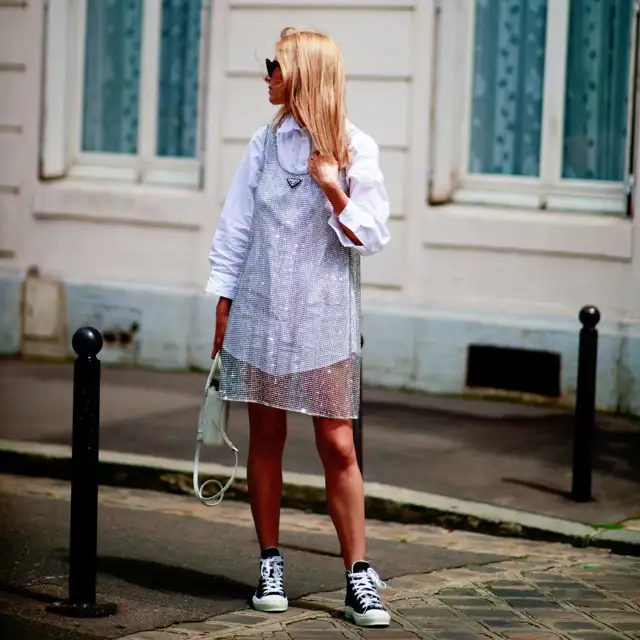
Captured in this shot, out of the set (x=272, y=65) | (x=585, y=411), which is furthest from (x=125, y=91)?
(x=272, y=65)

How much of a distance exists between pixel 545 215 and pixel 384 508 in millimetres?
3632

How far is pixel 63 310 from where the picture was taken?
11.6 meters

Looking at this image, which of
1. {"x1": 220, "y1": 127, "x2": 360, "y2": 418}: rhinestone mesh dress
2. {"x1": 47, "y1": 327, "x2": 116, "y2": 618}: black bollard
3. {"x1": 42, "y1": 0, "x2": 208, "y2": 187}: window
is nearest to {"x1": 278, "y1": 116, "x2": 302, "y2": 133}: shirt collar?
{"x1": 220, "y1": 127, "x2": 360, "y2": 418}: rhinestone mesh dress

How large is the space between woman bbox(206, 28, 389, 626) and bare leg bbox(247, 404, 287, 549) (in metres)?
0.04

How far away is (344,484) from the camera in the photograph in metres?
5.27

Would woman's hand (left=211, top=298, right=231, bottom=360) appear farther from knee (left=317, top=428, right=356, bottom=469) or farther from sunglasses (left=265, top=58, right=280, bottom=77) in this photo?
sunglasses (left=265, top=58, right=280, bottom=77)

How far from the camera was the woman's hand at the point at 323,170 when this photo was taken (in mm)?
5129

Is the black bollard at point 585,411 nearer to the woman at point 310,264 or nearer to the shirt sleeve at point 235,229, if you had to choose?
the woman at point 310,264

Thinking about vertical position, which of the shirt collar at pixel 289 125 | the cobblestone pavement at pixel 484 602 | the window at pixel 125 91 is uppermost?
the window at pixel 125 91

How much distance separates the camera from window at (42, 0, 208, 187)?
11781mm

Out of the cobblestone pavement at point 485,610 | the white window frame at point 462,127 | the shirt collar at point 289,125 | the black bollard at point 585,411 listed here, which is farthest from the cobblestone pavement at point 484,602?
the white window frame at point 462,127

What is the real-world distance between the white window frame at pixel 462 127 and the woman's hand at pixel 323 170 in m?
5.50

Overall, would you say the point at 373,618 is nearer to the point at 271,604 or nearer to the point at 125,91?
the point at 271,604

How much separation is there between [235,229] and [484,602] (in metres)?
1.61
